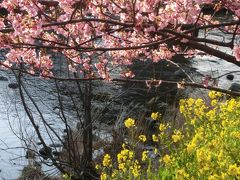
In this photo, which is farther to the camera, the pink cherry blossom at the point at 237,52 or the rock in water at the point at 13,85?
the rock in water at the point at 13,85

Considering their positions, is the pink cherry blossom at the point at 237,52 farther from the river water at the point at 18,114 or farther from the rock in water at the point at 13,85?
the rock in water at the point at 13,85

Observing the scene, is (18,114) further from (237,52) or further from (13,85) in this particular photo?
(237,52)

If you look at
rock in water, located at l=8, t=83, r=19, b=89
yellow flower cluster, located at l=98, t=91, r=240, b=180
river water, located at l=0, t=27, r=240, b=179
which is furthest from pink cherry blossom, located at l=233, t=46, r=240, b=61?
rock in water, located at l=8, t=83, r=19, b=89

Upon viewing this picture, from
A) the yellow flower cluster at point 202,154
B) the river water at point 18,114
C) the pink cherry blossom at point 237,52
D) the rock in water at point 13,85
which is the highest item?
the pink cherry blossom at point 237,52

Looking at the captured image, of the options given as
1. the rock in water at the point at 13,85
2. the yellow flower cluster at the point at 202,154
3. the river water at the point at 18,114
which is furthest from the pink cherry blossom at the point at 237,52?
the rock in water at the point at 13,85

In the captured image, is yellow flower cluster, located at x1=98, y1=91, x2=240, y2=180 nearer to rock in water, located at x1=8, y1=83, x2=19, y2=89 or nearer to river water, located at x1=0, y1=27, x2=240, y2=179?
river water, located at x1=0, y1=27, x2=240, y2=179

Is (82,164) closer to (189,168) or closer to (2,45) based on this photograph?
(189,168)

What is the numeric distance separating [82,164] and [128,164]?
9.41 feet

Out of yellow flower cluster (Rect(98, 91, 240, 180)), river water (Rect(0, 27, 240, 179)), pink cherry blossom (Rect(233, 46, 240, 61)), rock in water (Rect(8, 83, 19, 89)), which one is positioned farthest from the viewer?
rock in water (Rect(8, 83, 19, 89))

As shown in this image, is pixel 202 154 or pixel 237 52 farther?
pixel 237 52

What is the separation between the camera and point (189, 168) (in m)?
4.38

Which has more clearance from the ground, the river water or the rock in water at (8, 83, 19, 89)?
the rock in water at (8, 83, 19, 89)

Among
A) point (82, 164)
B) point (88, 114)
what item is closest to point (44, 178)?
point (82, 164)

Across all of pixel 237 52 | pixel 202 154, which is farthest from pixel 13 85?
pixel 202 154
